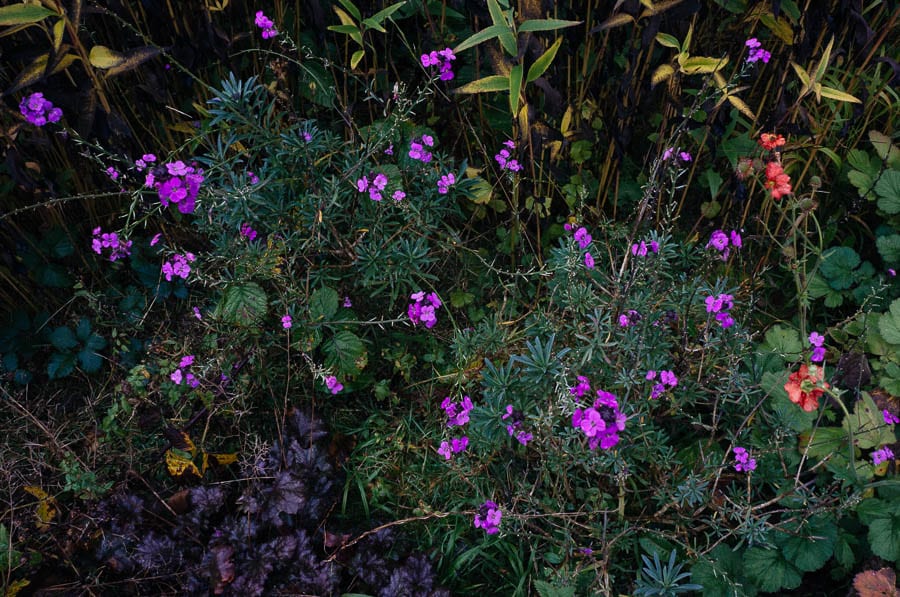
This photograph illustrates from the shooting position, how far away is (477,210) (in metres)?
2.40

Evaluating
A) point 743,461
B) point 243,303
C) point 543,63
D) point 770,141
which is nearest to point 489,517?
point 743,461

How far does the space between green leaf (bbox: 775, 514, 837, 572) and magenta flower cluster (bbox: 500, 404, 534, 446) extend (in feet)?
2.07

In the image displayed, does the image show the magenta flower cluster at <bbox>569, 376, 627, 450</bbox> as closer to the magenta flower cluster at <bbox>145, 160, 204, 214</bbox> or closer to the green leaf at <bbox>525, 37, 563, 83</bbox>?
the green leaf at <bbox>525, 37, 563, 83</bbox>

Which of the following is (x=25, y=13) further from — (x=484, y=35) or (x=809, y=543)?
(x=809, y=543)

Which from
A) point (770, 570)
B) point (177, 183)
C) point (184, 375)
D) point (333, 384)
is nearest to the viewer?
point (770, 570)

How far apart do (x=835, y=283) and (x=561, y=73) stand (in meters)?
1.11

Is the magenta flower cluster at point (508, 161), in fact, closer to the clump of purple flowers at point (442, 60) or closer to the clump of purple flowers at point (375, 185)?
the clump of purple flowers at point (442, 60)

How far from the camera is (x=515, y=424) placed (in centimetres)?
152

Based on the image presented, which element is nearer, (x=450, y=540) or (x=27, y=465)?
(x=450, y=540)

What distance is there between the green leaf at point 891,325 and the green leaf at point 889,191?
47 cm

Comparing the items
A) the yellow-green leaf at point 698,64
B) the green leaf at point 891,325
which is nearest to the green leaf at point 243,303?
the yellow-green leaf at point 698,64

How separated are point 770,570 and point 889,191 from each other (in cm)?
135

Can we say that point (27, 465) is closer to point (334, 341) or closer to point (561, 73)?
point (334, 341)

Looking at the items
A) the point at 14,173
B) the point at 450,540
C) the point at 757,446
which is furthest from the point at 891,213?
the point at 14,173
